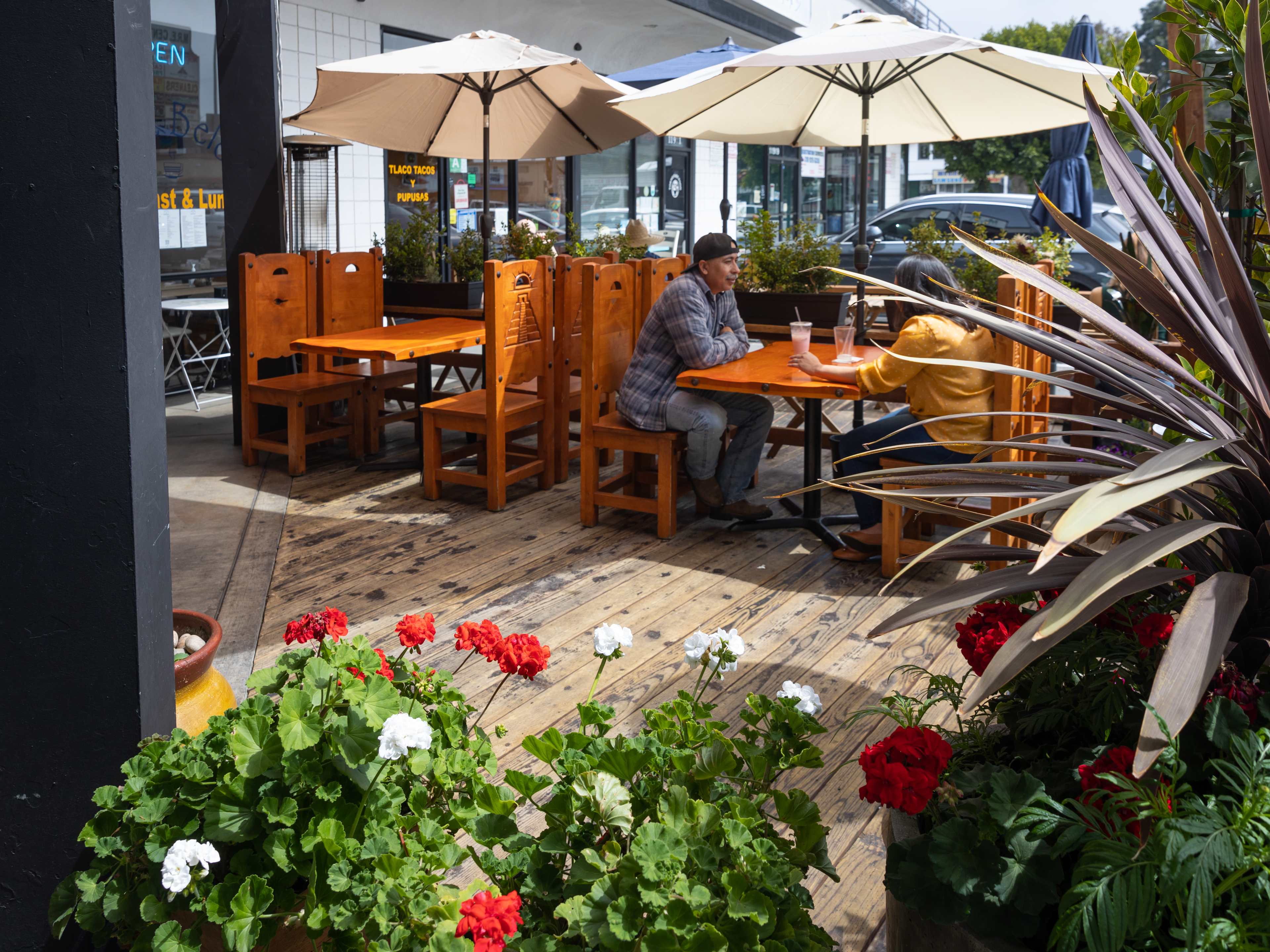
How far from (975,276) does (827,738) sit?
10.8 ft

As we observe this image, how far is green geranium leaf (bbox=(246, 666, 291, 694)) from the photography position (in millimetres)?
1753

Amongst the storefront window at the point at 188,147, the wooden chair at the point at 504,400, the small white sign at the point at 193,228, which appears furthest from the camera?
the small white sign at the point at 193,228

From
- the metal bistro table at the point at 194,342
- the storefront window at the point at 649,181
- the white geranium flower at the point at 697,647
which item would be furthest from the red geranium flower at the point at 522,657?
the storefront window at the point at 649,181

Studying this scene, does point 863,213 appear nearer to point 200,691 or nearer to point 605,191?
point 200,691

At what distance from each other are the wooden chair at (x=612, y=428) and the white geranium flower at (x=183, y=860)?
347 centimetres

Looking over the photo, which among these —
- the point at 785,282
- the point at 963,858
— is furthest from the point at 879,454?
the point at 963,858

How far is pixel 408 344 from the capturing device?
5293mm

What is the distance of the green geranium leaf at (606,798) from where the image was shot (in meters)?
1.47

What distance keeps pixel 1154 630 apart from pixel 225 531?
412cm

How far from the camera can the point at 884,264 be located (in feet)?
41.0

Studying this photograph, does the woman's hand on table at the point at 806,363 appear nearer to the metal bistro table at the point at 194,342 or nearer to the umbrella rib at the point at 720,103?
the umbrella rib at the point at 720,103

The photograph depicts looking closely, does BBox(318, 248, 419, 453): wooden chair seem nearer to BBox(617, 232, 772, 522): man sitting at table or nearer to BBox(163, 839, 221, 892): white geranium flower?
BBox(617, 232, 772, 522): man sitting at table

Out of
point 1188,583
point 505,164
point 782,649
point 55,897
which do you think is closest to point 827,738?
point 782,649

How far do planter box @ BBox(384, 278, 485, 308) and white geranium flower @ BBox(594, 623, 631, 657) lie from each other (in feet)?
16.6
